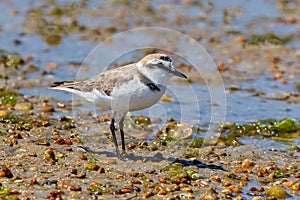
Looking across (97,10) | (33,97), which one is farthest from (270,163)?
(97,10)

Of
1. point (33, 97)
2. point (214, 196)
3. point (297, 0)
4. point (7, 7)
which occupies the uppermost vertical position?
point (297, 0)

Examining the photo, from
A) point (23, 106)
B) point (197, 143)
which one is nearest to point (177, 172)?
point (197, 143)

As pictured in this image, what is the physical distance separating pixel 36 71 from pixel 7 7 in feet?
19.4

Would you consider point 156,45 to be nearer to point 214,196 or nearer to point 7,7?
point 7,7

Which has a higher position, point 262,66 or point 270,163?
point 262,66

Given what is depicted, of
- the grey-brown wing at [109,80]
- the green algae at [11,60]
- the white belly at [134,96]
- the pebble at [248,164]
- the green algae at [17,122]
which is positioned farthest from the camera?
the green algae at [11,60]

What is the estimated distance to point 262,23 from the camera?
19078 mm

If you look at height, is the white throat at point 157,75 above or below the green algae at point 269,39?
below

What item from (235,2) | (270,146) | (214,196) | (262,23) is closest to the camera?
(214,196)

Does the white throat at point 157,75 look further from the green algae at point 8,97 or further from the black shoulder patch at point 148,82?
the green algae at point 8,97

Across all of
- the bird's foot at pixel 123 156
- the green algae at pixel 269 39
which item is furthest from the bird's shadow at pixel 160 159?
the green algae at pixel 269 39

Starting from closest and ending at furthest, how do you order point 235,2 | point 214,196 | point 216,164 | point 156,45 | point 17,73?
point 214,196, point 216,164, point 17,73, point 156,45, point 235,2

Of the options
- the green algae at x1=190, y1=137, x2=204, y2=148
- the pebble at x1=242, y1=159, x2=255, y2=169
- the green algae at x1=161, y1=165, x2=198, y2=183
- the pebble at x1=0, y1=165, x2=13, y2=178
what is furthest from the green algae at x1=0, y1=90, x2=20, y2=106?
the pebble at x1=242, y1=159, x2=255, y2=169

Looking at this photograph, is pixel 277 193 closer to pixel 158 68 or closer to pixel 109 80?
pixel 158 68
